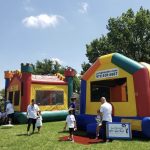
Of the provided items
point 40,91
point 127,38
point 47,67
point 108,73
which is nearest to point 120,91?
point 108,73

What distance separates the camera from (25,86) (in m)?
19.2

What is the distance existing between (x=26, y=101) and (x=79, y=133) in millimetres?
6156

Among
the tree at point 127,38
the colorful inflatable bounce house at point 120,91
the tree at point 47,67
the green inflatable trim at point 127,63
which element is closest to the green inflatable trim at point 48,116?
the colorful inflatable bounce house at point 120,91

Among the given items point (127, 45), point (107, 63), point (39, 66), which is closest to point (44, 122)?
point (107, 63)

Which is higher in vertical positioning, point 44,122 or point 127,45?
point 127,45

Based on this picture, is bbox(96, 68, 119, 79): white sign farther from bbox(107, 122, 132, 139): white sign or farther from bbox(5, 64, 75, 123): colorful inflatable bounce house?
bbox(5, 64, 75, 123): colorful inflatable bounce house

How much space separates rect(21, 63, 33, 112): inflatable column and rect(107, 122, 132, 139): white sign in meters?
8.94

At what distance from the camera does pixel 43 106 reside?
2014 cm

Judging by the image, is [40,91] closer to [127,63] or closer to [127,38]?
[127,63]

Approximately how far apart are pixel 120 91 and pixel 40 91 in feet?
19.1

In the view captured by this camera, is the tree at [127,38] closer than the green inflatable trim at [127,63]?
No

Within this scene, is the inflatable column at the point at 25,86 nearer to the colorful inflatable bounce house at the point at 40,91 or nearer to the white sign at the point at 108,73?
the colorful inflatable bounce house at the point at 40,91

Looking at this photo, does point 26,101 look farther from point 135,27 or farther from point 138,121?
point 135,27

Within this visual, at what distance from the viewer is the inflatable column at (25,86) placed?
1914cm
